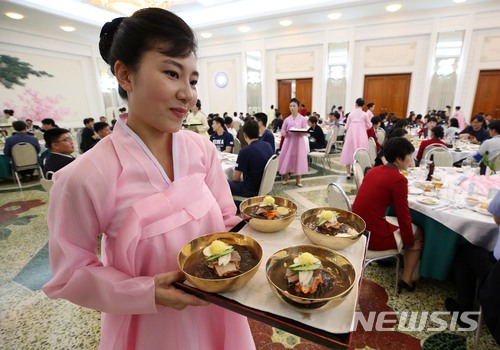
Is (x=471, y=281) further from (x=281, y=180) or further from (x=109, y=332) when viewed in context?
(x=281, y=180)

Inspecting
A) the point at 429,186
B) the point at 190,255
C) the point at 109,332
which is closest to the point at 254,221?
the point at 190,255

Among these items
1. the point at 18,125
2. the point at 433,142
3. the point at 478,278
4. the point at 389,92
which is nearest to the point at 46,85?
the point at 18,125

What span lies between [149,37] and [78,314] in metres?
2.30

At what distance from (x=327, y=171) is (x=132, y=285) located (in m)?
5.84

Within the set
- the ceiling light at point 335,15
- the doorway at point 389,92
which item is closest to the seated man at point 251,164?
the ceiling light at point 335,15

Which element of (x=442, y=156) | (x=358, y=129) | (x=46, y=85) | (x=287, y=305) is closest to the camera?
(x=287, y=305)

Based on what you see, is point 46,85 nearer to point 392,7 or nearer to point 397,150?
point 397,150

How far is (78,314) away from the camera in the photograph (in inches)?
79.7

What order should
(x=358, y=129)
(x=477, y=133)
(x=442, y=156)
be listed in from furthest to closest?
(x=358, y=129)
(x=477, y=133)
(x=442, y=156)

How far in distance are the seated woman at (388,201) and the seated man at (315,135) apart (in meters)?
4.16

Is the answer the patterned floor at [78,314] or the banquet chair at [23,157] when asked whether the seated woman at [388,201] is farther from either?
the banquet chair at [23,157]

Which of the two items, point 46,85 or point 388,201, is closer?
point 388,201

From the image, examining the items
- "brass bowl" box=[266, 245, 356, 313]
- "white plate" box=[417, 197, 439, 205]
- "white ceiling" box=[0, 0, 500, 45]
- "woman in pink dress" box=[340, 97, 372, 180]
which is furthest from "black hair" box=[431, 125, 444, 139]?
"white ceiling" box=[0, 0, 500, 45]

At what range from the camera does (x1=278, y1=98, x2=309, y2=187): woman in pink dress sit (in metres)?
5.00
